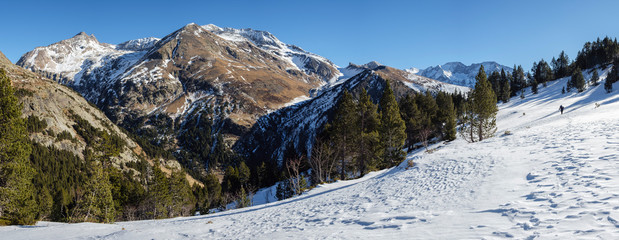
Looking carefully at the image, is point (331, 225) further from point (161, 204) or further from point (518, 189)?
point (161, 204)

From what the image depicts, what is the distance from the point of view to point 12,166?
744 inches

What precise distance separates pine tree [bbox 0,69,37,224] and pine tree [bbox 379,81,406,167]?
1497 inches

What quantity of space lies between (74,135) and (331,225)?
138015 millimetres

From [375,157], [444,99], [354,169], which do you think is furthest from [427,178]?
[444,99]

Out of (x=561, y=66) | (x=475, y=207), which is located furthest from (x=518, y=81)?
(x=475, y=207)

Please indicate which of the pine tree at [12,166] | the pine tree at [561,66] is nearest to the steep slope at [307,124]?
the pine tree at [561,66]

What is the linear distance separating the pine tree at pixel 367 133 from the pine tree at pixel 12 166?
33534 millimetres

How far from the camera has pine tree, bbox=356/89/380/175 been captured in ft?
120

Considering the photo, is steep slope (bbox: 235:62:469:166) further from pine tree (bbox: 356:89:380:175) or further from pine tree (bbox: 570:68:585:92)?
pine tree (bbox: 356:89:380:175)

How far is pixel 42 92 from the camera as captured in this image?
105m

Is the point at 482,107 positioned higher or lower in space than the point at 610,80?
lower

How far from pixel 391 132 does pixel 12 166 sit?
131ft

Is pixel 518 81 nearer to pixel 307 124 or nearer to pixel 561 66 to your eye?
pixel 561 66

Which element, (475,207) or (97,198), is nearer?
(475,207)
